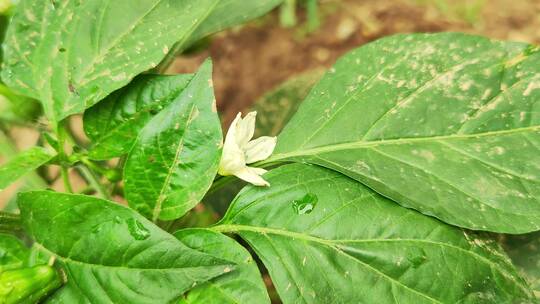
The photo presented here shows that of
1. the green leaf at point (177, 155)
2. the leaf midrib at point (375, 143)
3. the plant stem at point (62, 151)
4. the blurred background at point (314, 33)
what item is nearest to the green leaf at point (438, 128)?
the leaf midrib at point (375, 143)

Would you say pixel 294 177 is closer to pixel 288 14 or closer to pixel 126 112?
pixel 126 112

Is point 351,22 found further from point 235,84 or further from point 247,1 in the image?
point 247,1

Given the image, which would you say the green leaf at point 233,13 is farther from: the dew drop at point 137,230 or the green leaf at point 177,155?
the dew drop at point 137,230

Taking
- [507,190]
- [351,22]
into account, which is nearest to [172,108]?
[507,190]

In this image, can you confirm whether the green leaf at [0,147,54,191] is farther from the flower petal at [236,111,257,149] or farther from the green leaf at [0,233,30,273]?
the flower petal at [236,111,257,149]

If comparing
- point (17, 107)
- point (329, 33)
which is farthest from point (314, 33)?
point (17, 107)
